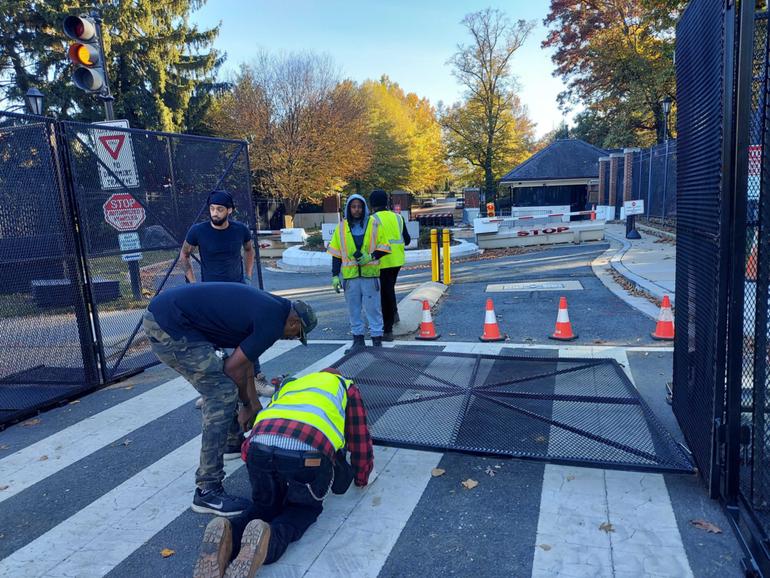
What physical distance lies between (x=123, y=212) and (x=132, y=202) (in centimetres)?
16

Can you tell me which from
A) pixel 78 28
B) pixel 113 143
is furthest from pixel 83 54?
pixel 113 143

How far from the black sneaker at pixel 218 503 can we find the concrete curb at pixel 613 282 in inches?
266

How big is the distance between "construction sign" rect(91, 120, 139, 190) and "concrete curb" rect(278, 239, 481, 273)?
34.2ft

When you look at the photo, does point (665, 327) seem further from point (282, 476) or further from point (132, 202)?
point (132, 202)

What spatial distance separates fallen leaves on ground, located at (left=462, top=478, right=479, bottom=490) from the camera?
3579 mm

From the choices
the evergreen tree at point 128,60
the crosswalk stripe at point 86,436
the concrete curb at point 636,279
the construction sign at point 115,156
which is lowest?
the crosswalk stripe at point 86,436

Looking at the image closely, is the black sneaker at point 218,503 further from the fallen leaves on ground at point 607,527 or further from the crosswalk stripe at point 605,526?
the fallen leaves on ground at point 607,527

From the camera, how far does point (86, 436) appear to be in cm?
479

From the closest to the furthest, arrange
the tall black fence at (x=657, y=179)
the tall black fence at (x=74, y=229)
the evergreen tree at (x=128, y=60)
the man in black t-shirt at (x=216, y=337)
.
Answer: the man in black t-shirt at (x=216, y=337) → the tall black fence at (x=74, y=229) → the tall black fence at (x=657, y=179) → the evergreen tree at (x=128, y=60)

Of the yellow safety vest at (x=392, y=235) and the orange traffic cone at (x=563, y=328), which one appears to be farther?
the orange traffic cone at (x=563, y=328)

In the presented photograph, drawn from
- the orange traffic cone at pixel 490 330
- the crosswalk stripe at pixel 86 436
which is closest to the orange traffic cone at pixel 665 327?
the orange traffic cone at pixel 490 330

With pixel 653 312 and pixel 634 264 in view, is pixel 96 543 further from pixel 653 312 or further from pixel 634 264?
pixel 634 264

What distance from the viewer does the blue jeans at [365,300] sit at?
6.72 m

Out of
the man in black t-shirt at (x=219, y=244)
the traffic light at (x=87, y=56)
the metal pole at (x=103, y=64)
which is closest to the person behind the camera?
the man in black t-shirt at (x=219, y=244)
